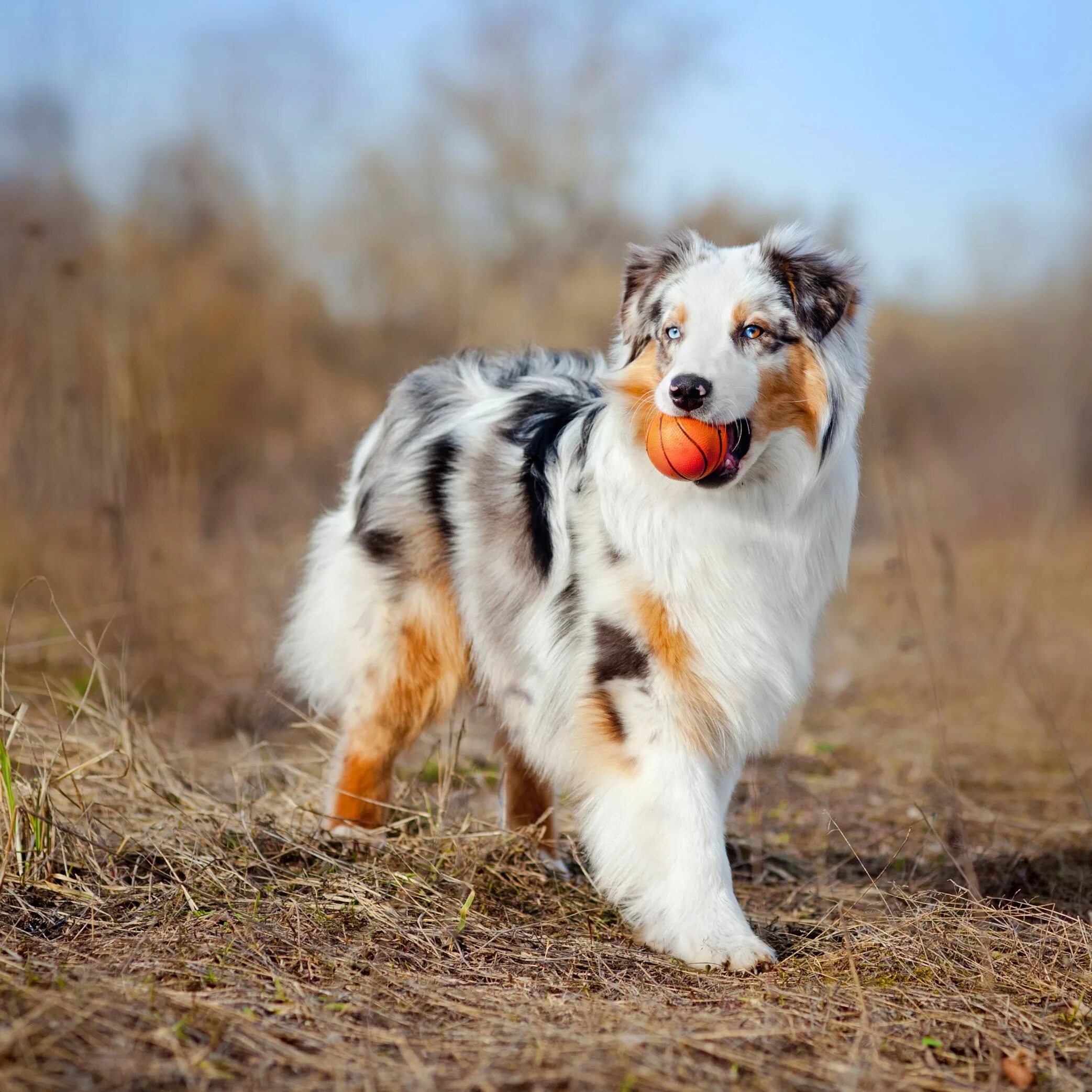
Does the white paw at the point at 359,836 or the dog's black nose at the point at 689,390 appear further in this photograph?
the white paw at the point at 359,836

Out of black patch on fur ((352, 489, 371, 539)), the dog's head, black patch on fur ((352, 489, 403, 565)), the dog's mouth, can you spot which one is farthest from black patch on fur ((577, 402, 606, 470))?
black patch on fur ((352, 489, 371, 539))

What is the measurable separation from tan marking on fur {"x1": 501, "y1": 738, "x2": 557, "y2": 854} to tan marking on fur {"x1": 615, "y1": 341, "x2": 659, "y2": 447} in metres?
1.51

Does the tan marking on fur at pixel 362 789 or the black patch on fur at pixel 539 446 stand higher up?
the black patch on fur at pixel 539 446

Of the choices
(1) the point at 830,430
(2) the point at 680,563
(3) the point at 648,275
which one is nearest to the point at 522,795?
(2) the point at 680,563

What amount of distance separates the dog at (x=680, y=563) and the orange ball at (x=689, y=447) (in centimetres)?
5

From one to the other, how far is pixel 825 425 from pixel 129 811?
253cm

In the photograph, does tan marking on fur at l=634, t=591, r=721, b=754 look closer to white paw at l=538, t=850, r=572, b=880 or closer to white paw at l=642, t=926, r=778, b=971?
white paw at l=642, t=926, r=778, b=971

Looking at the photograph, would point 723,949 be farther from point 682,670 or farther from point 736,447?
point 736,447

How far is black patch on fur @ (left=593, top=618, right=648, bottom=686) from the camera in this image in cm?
336

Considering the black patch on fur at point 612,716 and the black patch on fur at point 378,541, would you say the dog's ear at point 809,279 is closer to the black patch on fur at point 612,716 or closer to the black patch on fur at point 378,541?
the black patch on fur at point 612,716

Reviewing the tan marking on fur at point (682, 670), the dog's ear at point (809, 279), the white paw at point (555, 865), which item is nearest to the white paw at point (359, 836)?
the white paw at point (555, 865)

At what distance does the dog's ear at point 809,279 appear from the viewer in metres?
3.40

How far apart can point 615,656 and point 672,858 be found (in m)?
0.59

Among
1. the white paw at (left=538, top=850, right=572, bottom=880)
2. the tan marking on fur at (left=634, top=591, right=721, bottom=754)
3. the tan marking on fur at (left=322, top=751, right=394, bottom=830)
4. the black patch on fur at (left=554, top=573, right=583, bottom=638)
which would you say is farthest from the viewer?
the tan marking on fur at (left=322, top=751, right=394, bottom=830)
